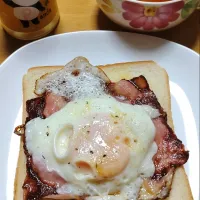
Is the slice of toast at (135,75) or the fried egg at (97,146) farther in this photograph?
the slice of toast at (135,75)

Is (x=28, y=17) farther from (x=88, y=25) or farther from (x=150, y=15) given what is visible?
(x=150, y=15)

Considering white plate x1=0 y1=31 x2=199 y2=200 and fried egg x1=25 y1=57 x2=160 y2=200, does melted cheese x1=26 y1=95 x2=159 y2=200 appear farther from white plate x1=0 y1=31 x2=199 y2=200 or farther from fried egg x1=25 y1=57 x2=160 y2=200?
white plate x1=0 y1=31 x2=199 y2=200

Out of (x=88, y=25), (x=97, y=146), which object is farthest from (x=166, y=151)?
(x=88, y=25)

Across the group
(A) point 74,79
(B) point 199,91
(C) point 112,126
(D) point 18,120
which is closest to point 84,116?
(C) point 112,126

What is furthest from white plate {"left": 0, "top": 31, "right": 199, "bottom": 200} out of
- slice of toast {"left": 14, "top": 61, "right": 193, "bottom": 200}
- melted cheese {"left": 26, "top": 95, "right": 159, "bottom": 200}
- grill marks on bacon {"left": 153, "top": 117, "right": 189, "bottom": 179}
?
melted cheese {"left": 26, "top": 95, "right": 159, "bottom": 200}

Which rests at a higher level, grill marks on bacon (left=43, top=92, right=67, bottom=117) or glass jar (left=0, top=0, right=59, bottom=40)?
glass jar (left=0, top=0, right=59, bottom=40)

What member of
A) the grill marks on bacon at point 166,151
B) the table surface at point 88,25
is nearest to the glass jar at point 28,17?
the table surface at point 88,25

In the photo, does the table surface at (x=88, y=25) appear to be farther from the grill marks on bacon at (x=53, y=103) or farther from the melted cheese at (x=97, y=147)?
the melted cheese at (x=97, y=147)
